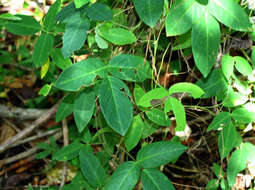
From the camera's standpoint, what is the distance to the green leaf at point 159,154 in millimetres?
1068

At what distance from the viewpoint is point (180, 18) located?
0.98m

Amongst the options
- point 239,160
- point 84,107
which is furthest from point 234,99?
point 84,107

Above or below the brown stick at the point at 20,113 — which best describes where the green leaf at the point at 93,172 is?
above

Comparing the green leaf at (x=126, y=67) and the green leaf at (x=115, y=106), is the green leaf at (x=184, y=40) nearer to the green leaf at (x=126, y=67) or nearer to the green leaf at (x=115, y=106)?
the green leaf at (x=126, y=67)

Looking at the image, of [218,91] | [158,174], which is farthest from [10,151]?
[218,91]

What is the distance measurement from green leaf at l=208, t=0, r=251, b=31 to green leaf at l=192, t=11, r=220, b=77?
0.09 ft

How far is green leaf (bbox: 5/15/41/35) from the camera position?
115 cm

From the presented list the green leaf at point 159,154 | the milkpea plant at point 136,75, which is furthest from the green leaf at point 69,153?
the green leaf at point 159,154

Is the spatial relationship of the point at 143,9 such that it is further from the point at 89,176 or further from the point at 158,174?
the point at 89,176

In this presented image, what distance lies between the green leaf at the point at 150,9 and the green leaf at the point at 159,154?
1.42ft

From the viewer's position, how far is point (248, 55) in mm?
1444

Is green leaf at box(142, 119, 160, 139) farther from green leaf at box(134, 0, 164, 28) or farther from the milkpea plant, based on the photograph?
green leaf at box(134, 0, 164, 28)

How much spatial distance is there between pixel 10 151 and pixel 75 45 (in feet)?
4.59

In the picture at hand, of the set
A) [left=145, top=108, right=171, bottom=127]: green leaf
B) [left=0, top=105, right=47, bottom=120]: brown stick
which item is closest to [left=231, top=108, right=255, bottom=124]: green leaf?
[left=145, top=108, right=171, bottom=127]: green leaf
